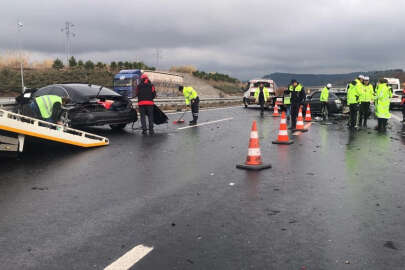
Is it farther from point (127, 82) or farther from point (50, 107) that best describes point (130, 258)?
point (127, 82)

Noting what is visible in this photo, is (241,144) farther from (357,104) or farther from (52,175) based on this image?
(357,104)

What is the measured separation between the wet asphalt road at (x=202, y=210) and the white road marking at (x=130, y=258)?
71 mm

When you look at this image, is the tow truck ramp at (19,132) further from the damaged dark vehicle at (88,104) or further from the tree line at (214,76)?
the tree line at (214,76)

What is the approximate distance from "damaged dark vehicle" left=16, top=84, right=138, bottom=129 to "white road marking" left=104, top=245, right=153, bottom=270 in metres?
7.41

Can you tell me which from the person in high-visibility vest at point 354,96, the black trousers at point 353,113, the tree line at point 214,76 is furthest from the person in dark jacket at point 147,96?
the tree line at point 214,76

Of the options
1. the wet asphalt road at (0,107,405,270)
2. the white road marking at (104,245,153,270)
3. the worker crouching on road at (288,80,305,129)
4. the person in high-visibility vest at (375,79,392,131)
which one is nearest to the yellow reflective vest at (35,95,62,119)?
the wet asphalt road at (0,107,405,270)

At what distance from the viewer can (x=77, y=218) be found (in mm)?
4555

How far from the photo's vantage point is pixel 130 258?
3490 mm

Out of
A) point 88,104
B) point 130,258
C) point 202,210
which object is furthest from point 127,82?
point 130,258

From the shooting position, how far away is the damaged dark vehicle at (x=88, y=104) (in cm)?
1097

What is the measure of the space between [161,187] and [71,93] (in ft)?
20.9

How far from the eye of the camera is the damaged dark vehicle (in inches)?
432

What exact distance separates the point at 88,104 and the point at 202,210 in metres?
7.28

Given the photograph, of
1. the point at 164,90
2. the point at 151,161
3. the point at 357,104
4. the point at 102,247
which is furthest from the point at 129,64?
the point at 102,247
